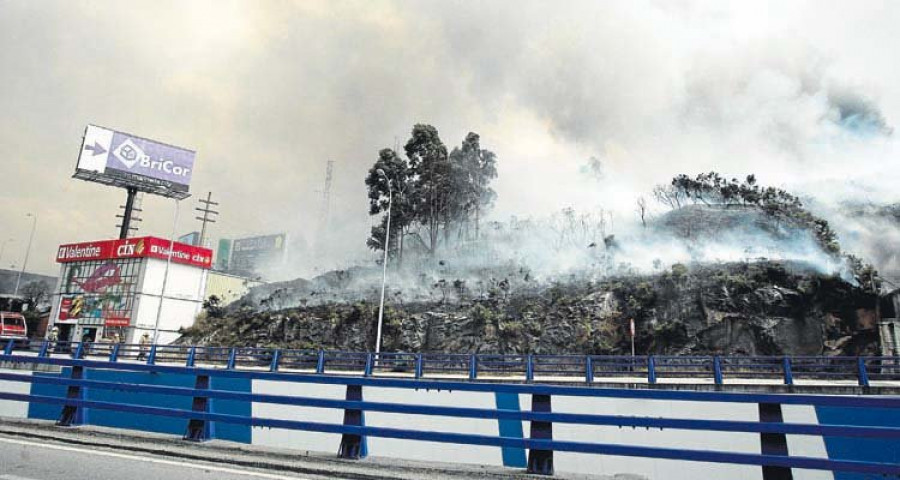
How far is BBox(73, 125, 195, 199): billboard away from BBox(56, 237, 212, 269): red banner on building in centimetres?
614

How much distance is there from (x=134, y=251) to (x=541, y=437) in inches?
2441

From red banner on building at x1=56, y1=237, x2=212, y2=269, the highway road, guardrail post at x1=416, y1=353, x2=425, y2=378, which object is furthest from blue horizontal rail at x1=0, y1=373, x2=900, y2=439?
red banner on building at x1=56, y1=237, x2=212, y2=269

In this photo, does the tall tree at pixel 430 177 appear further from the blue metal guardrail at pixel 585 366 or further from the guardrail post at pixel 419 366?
the guardrail post at pixel 419 366

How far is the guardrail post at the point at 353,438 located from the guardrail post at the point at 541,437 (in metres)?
2.35

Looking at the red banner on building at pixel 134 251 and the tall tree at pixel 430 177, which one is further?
the tall tree at pixel 430 177

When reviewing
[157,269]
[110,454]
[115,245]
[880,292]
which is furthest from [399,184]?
[110,454]

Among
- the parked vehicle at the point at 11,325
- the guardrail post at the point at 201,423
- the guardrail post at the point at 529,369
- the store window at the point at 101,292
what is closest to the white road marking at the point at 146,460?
the guardrail post at the point at 201,423

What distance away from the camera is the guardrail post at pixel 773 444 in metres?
5.14

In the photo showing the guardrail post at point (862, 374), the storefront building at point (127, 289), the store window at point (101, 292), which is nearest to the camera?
the guardrail post at point (862, 374)

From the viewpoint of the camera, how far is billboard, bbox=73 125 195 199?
193 feet

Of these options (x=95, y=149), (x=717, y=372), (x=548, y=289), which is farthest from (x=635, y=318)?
(x=95, y=149)

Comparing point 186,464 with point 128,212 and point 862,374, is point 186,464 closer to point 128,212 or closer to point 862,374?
point 862,374

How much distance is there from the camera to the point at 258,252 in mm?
184750

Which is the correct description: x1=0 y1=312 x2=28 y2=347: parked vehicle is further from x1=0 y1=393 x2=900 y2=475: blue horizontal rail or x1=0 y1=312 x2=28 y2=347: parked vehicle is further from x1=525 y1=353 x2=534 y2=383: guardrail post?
x1=0 y1=393 x2=900 y2=475: blue horizontal rail
